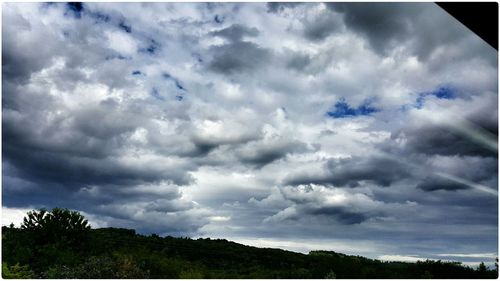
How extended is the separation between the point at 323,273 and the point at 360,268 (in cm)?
A: 147

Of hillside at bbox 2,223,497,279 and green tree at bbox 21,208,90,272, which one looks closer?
hillside at bbox 2,223,497,279

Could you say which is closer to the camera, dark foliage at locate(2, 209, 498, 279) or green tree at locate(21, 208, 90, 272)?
dark foliage at locate(2, 209, 498, 279)

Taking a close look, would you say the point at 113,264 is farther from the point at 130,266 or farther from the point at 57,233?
the point at 57,233

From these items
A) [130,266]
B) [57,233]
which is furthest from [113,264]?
[57,233]

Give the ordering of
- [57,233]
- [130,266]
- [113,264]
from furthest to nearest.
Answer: [57,233] < [113,264] < [130,266]

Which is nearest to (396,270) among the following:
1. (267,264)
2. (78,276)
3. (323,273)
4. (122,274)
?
(323,273)

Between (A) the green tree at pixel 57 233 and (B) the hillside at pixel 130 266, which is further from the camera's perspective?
(A) the green tree at pixel 57 233

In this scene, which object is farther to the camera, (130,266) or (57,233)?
(57,233)

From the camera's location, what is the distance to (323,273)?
14227 mm

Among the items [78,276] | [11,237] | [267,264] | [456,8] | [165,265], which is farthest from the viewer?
[267,264]

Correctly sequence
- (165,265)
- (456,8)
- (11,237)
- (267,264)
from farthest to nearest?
1. (267,264)
2. (11,237)
3. (165,265)
4. (456,8)

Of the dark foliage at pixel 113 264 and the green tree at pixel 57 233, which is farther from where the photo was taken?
the green tree at pixel 57 233

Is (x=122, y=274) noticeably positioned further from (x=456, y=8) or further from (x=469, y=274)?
(x=456, y=8)

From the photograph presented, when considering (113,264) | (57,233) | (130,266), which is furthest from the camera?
(57,233)
